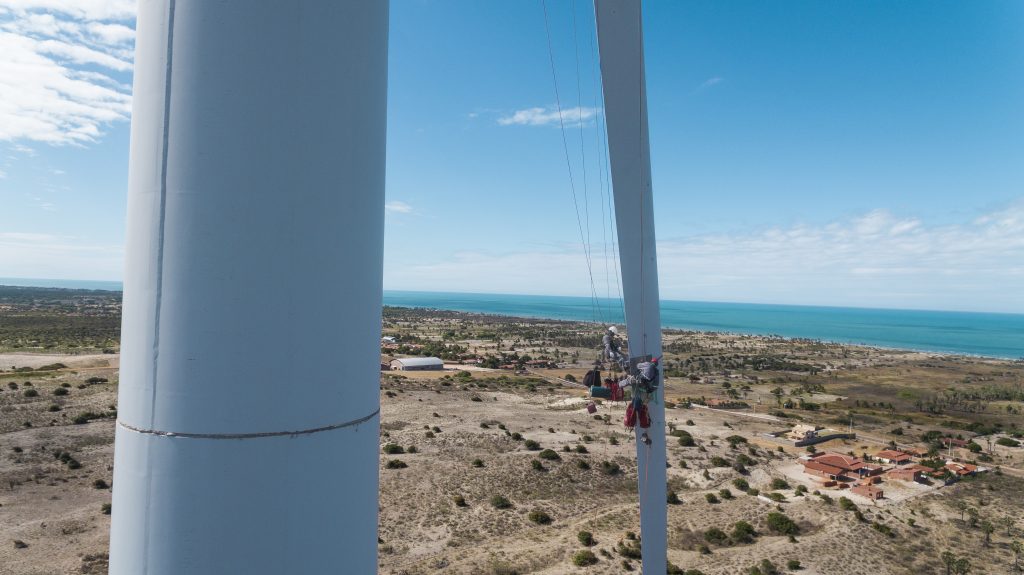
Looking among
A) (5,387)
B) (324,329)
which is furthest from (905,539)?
(5,387)

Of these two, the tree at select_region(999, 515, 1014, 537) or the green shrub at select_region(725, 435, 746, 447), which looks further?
the green shrub at select_region(725, 435, 746, 447)

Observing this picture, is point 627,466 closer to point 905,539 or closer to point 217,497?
point 905,539

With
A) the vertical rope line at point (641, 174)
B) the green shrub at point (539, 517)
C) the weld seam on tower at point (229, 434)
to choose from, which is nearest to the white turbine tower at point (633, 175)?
the vertical rope line at point (641, 174)

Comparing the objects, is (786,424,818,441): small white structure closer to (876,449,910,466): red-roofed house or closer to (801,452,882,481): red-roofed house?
(876,449,910,466): red-roofed house

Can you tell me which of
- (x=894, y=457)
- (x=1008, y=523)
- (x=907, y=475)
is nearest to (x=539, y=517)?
(x=1008, y=523)

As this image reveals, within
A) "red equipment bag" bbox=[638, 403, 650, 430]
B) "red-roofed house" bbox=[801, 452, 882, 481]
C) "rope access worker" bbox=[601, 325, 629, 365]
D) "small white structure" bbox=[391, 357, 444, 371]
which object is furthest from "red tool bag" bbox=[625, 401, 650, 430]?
"small white structure" bbox=[391, 357, 444, 371]

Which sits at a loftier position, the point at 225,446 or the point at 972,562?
the point at 225,446

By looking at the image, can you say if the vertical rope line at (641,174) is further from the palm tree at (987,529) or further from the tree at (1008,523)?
the tree at (1008,523)
